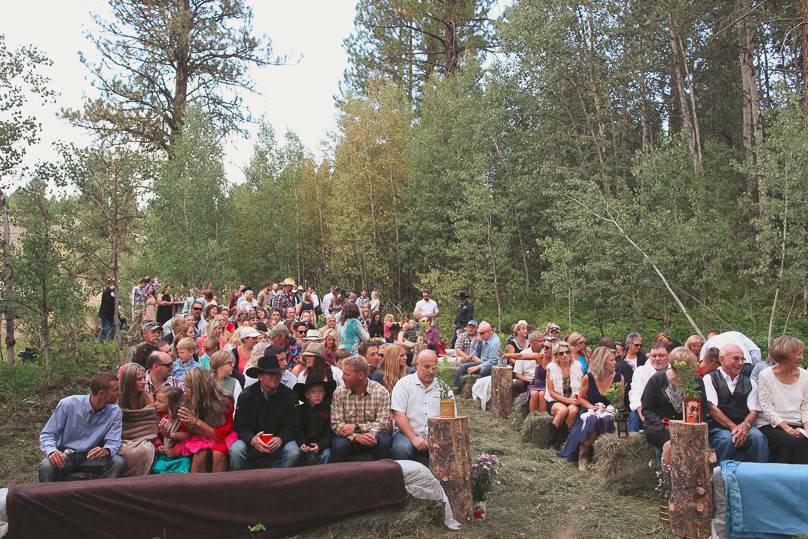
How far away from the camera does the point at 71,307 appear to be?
34.3 feet

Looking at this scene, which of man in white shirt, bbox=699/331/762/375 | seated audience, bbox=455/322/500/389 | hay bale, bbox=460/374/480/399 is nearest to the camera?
man in white shirt, bbox=699/331/762/375

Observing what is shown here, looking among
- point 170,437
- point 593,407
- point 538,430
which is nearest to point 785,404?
point 593,407

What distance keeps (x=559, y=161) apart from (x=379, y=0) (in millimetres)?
12448

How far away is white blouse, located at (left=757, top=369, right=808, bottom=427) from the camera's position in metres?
5.74

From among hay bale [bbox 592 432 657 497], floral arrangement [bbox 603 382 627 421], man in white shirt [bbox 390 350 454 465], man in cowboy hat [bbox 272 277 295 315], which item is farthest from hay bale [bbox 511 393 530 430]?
man in cowboy hat [bbox 272 277 295 315]

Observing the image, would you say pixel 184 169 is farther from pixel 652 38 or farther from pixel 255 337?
pixel 255 337

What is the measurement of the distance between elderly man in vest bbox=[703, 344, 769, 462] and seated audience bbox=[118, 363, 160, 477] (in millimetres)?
4349

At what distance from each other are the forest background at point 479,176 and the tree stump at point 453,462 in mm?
6699

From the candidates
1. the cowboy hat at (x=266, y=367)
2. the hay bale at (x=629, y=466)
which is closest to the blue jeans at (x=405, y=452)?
the cowboy hat at (x=266, y=367)

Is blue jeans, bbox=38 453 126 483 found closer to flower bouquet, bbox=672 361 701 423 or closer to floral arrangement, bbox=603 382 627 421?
flower bouquet, bbox=672 361 701 423

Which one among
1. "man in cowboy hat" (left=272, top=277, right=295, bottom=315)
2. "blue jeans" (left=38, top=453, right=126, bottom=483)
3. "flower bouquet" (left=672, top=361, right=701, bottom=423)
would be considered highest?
"man in cowboy hat" (left=272, top=277, right=295, bottom=315)

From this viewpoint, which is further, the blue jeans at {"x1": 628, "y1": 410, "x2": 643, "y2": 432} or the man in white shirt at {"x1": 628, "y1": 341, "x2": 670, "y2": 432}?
the blue jeans at {"x1": 628, "y1": 410, "x2": 643, "y2": 432}

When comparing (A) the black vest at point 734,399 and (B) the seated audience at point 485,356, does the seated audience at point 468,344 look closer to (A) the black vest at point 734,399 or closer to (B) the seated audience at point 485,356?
(B) the seated audience at point 485,356

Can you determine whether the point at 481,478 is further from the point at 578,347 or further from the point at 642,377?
the point at 578,347
